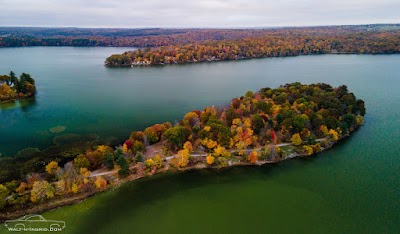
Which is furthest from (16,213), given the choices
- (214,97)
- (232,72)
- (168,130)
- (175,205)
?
(232,72)

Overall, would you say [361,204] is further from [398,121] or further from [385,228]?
[398,121]

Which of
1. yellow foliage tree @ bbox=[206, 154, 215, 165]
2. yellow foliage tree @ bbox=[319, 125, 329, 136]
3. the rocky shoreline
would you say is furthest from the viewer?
yellow foliage tree @ bbox=[319, 125, 329, 136]

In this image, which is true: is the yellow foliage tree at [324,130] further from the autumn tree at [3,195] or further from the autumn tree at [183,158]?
the autumn tree at [3,195]

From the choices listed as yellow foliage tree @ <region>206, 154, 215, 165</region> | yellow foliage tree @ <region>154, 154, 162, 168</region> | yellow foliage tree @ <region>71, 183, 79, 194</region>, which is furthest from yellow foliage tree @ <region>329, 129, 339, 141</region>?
yellow foliage tree @ <region>71, 183, 79, 194</region>

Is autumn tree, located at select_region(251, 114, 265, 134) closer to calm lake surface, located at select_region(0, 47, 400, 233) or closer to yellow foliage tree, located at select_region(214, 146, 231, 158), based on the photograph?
calm lake surface, located at select_region(0, 47, 400, 233)

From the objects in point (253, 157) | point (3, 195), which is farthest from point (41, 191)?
point (253, 157)
